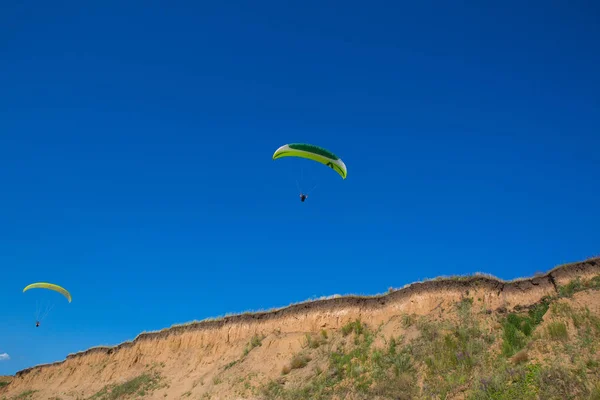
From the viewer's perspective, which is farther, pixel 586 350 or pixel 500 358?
pixel 500 358

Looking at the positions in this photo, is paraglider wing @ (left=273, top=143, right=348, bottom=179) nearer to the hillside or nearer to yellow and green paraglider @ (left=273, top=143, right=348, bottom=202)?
yellow and green paraglider @ (left=273, top=143, right=348, bottom=202)

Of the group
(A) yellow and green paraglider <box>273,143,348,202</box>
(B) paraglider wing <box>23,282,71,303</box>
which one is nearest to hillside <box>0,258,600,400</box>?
(A) yellow and green paraglider <box>273,143,348,202</box>

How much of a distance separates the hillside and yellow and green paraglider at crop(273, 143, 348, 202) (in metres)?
7.73

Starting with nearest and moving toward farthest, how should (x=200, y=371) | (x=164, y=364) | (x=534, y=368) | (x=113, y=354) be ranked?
(x=534, y=368), (x=200, y=371), (x=164, y=364), (x=113, y=354)

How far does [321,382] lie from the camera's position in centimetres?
2028

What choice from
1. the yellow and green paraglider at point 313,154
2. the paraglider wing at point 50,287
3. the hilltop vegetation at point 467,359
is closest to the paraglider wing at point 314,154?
the yellow and green paraglider at point 313,154

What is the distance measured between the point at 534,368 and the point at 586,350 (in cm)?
192

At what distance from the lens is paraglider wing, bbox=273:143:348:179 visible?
25469 millimetres

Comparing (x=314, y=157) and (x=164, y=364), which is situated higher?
(x=314, y=157)

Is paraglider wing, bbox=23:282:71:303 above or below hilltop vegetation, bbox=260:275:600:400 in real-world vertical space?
above

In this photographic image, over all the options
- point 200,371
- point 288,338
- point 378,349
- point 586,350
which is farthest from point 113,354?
point 586,350

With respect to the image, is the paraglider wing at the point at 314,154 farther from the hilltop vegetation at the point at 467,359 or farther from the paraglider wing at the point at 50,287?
the paraglider wing at the point at 50,287

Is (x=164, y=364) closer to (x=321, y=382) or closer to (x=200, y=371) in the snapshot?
(x=200, y=371)

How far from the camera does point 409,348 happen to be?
768 inches
